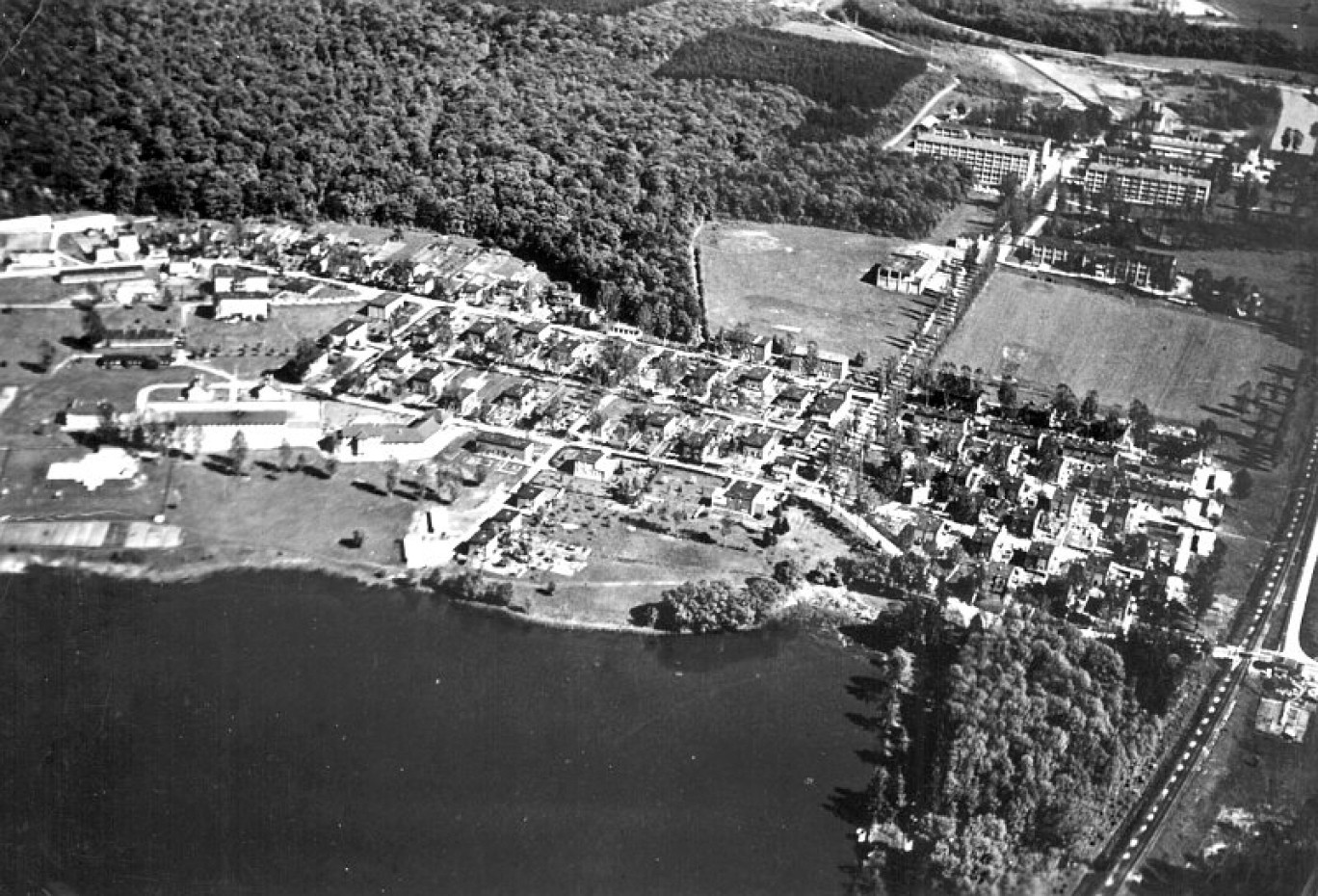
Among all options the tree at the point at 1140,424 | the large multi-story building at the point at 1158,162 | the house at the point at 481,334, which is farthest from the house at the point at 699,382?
the large multi-story building at the point at 1158,162

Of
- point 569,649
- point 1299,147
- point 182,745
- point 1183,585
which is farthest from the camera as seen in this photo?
point 1299,147

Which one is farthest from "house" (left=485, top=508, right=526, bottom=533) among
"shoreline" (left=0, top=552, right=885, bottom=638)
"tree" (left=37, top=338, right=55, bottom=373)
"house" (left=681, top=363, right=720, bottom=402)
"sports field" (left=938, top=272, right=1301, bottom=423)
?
"sports field" (left=938, top=272, right=1301, bottom=423)

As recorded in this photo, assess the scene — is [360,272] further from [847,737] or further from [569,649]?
[847,737]

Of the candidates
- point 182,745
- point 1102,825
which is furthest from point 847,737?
point 182,745

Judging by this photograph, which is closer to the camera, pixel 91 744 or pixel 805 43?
pixel 91 744

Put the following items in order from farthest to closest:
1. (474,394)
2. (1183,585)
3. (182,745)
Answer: (474,394)
(1183,585)
(182,745)

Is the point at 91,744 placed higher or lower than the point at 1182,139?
lower

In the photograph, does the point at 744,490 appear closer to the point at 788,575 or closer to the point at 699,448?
the point at 699,448

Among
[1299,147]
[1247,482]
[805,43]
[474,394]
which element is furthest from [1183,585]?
[805,43]
